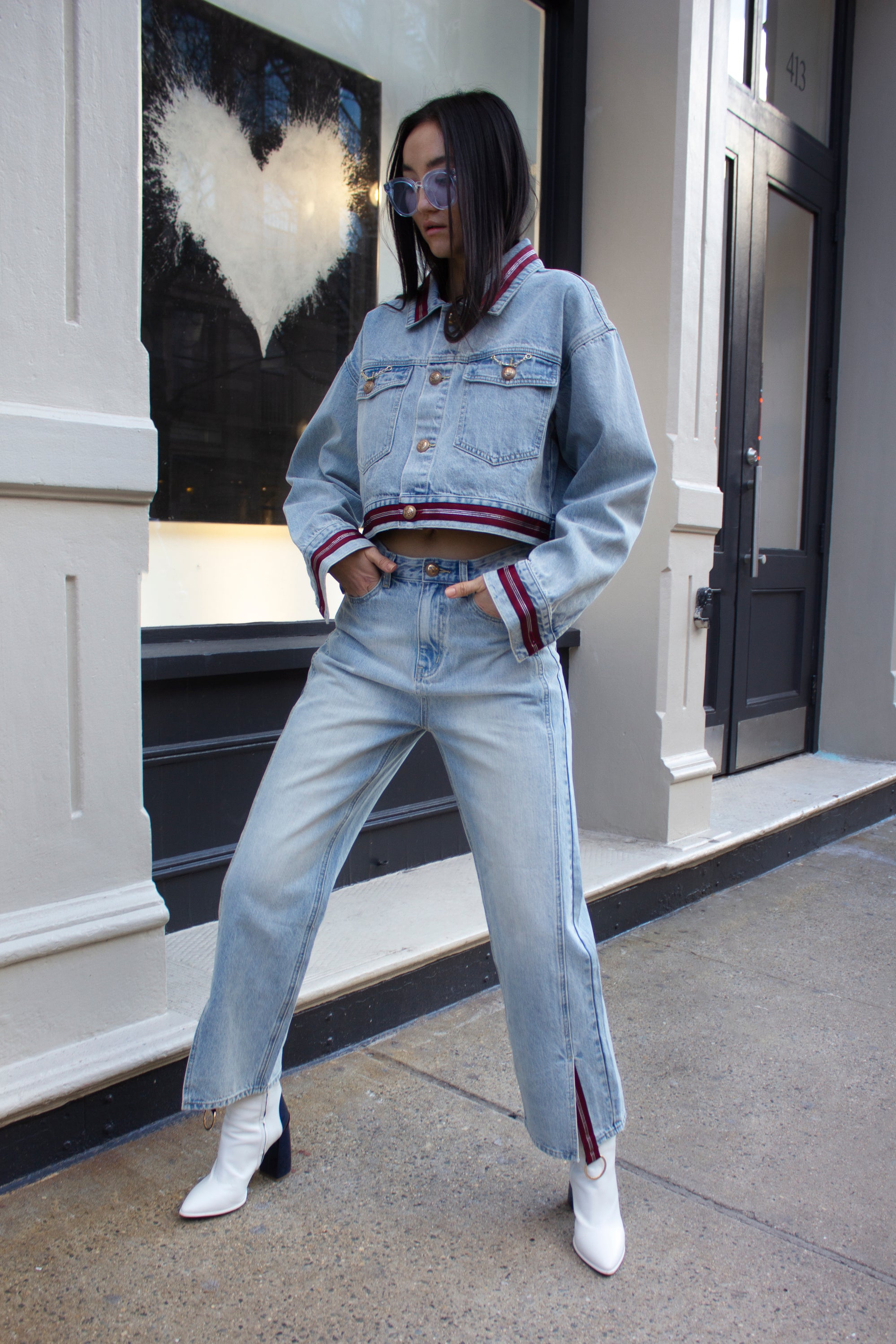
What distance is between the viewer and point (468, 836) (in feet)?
6.12

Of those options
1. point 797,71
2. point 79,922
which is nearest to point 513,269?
point 79,922

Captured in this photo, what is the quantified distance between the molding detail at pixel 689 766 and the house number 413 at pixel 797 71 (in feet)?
11.5

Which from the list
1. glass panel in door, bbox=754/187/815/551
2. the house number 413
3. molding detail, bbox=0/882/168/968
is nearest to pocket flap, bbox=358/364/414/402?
molding detail, bbox=0/882/168/968

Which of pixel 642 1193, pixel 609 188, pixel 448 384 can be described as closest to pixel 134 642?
pixel 448 384

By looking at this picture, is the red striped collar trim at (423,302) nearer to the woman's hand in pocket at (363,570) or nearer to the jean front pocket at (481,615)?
the woman's hand in pocket at (363,570)

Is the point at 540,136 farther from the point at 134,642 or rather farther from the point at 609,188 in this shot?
the point at 134,642

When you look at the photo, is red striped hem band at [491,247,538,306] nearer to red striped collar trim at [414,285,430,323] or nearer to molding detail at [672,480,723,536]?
red striped collar trim at [414,285,430,323]

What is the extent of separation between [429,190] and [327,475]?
56cm

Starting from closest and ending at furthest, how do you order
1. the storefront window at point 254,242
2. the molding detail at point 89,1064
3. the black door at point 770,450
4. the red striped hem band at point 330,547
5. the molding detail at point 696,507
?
the red striped hem band at point 330,547, the molding detail at point 89,1064, the storefront window at point 254,242, the molding detail at point 696,507, the black door at point 770,450

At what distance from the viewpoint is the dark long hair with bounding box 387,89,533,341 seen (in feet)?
5.89

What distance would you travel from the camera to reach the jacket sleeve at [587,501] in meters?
1.73

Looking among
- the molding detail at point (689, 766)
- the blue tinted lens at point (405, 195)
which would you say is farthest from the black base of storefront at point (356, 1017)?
the blue tinted lens at point (405, 195)

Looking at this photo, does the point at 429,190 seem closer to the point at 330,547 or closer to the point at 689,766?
the point at 330,547

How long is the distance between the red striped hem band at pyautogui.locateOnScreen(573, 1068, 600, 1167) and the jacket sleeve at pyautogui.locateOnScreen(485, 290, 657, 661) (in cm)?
76
